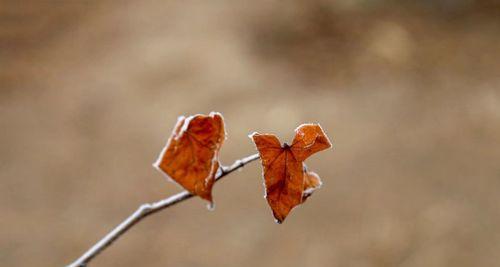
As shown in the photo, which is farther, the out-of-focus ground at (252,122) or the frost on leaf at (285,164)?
the out-of-focus ground at (252,122)

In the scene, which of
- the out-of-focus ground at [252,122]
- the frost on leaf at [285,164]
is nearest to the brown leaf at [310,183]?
the frost on leaf at [285,164]

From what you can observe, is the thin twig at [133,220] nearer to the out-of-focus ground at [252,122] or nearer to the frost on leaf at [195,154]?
the frost on leaf at [195,154]

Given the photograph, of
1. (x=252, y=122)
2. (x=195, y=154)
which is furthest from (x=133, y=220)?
(x=252, y=122)

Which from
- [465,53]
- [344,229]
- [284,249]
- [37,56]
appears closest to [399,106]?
[465,53]

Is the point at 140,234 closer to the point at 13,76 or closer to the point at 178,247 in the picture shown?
the point at 178,247

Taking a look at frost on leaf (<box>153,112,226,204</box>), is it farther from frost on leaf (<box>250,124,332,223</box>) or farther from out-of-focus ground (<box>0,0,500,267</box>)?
out-of-focus ground (<box>0,0,500,267</box>)

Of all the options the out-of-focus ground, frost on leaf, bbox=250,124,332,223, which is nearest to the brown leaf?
frost on leaf, bbox=250,124,332,223
